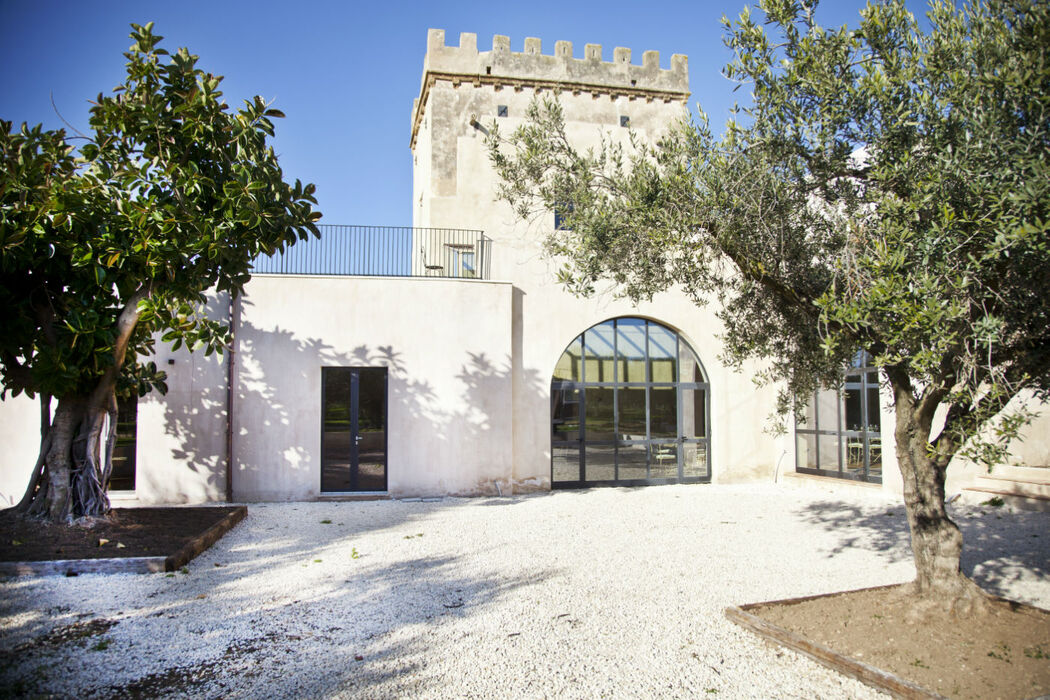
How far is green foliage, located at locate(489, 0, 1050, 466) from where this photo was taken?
12.9ft

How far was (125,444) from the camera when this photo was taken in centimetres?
1162

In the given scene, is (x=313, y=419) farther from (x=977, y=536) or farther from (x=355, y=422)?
(x=977, y=536)

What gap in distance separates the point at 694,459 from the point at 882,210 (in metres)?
10.2

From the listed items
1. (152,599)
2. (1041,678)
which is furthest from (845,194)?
(152,599)

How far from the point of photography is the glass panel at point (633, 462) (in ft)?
44.4

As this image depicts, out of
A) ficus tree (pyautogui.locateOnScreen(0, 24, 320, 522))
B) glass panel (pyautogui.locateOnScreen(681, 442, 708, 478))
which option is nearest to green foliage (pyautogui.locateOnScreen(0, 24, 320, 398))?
ficus tree (pyautogui.locateOnScreen(0, 24, 320, 522))

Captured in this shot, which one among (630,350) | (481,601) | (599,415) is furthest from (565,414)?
(481,601)

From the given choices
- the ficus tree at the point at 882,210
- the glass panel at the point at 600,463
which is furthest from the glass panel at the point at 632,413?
the ficus tree at the point at 882,210

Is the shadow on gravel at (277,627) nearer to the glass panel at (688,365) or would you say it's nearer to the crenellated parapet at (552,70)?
the glass panel at (688,365)

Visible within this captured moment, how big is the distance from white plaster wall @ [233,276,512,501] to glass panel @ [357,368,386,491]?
0.63ft

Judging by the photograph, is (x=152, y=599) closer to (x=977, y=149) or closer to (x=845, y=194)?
(x=845, y=194)

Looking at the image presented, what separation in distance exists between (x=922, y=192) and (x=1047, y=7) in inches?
45.3

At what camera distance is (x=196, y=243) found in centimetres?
724

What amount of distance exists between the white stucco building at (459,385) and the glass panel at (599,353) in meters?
0.04
